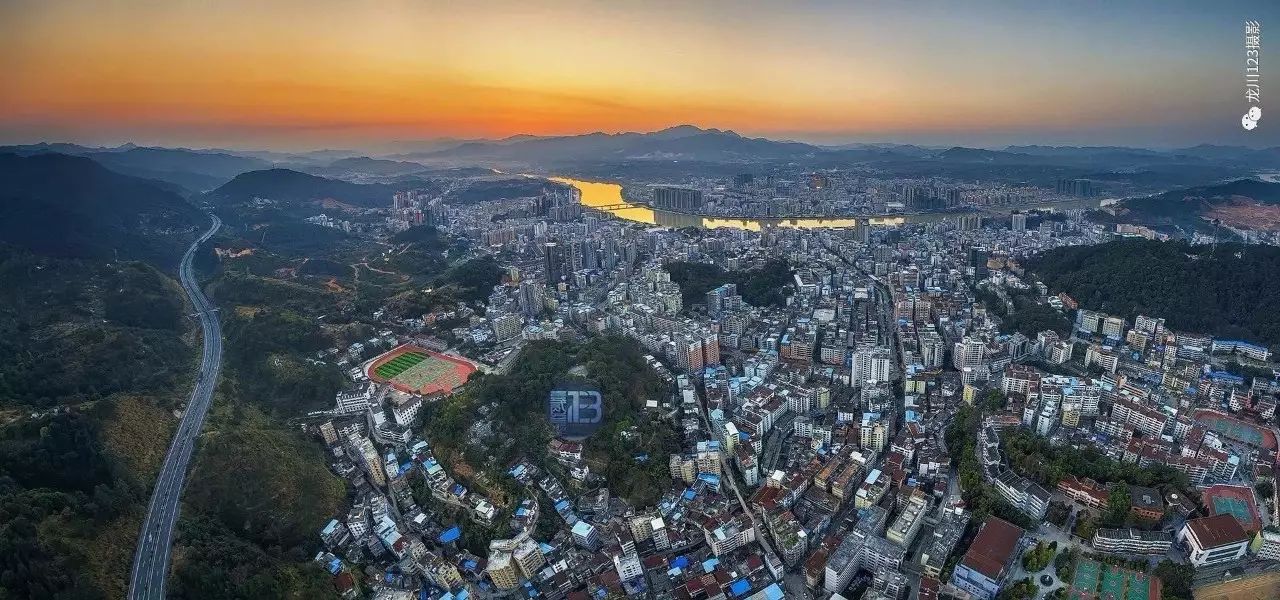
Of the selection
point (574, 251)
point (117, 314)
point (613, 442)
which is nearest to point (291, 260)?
point (117, 314)

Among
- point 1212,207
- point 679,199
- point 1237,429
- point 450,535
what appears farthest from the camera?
point 679,199

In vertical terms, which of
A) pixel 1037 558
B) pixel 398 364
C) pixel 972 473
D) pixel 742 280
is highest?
pixel 742 280

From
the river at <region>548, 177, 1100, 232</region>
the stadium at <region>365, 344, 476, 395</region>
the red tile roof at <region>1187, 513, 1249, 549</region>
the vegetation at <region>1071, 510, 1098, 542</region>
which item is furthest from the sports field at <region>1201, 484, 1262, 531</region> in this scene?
the river at <region>548, 177, 1100, 232</region>

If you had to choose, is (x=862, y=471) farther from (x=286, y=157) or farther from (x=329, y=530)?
(x=286, y=157)

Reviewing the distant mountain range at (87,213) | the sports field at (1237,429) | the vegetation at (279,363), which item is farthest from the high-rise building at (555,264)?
the sports field at (1237,429)

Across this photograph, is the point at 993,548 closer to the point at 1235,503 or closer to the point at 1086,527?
the point at 1086,527

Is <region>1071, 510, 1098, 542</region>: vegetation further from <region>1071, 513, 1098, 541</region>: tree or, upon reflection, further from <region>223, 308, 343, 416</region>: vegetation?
<region>223, 308, 343, 416</region>: vegetation

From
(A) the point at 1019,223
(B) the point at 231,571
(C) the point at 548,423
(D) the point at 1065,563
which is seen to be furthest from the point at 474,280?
(A) the point at 1019,223
